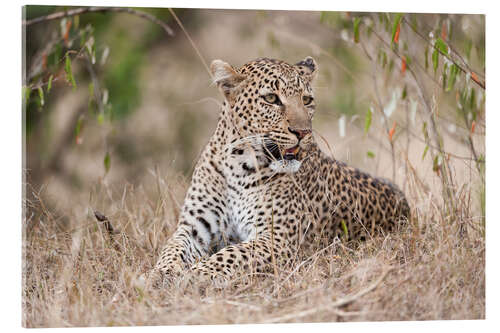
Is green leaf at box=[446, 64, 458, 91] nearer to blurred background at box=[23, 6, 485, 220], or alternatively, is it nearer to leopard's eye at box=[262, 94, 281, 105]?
blurred background at box=[23, 6, 485, 220]

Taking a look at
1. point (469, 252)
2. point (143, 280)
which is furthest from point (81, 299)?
point (469, 252)

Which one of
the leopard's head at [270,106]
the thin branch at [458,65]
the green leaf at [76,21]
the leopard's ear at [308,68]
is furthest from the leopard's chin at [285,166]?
the green leaf at [76,21]

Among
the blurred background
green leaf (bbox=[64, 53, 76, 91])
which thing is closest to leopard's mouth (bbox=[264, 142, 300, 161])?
the blurred background

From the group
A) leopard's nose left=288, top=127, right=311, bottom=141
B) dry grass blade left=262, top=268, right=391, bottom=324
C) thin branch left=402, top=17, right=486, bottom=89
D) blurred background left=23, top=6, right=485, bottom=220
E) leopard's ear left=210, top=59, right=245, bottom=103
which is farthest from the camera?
blurred background left=23, top=6, right=485, bottom=220

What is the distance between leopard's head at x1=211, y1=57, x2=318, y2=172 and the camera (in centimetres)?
606

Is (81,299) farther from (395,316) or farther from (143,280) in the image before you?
(395,316)

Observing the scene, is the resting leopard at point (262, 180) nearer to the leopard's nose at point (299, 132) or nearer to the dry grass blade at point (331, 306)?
the leopard's nose at point (299, 132)

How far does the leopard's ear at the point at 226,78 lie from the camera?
616 centimetres

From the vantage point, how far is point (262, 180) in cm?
632

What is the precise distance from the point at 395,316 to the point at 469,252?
0.98 metres

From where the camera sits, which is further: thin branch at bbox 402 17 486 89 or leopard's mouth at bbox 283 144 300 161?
thin branch at bbox 402 17 486 89

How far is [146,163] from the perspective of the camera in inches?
381

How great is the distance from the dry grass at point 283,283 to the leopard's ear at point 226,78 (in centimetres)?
142

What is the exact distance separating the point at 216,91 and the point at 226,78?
6.89ft
